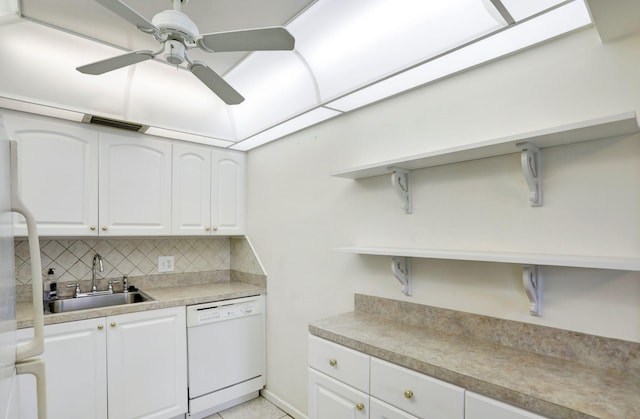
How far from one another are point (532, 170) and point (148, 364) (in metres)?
2.58

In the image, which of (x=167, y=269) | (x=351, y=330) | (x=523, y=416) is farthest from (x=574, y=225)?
(x=167, y=269)

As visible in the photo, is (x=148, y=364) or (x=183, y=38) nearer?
(x=183, y=38)

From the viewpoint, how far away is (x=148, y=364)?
232 centimetres

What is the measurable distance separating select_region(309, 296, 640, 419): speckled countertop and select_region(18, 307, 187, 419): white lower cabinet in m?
1.31

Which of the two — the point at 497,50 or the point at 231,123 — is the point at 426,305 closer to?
the point at 497,50

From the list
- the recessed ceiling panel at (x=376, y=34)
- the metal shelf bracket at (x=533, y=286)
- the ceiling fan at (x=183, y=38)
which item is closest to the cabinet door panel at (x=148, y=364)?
the ceiling fan at (x=183, y=38)

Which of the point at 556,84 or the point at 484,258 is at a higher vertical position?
the point at 556,84

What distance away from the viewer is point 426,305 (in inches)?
69.2

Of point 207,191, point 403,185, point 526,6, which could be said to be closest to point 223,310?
point 207,191

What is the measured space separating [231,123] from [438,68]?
1.76 m

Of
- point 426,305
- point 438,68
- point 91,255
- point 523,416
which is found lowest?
point 523,416

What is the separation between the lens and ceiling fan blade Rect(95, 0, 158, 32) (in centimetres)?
105

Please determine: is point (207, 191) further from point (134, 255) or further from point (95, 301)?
point (95, 301)

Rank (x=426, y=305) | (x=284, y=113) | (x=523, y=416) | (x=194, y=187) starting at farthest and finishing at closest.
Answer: (x=194, y=187)
(x=284, y=113)
(x=426, y=305)
(x=523, y=416)
